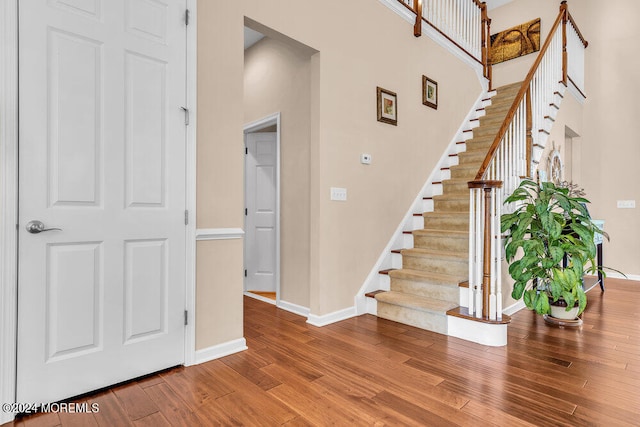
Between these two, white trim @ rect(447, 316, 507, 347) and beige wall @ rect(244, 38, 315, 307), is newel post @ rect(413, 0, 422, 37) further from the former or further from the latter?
white trim @ rect(447, 316, 507, 347)

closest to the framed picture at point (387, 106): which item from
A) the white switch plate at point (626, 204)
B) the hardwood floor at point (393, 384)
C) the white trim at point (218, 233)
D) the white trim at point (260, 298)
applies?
the white trim at point (218, 233)

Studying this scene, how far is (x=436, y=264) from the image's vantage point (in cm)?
337

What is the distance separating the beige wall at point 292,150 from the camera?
3.37m

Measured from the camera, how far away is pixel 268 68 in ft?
12.7

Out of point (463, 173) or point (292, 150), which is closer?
point (292, 150)

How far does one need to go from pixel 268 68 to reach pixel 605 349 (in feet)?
12.7

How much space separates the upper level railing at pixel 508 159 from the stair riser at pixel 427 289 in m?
0.28

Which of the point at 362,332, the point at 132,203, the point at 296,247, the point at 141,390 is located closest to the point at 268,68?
the point at 296,247

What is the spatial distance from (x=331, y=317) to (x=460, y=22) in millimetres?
4436

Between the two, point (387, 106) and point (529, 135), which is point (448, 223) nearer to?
point (529, 135)

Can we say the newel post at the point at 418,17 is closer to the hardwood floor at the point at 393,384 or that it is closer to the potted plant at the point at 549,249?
the potted plant at the point at 549,249

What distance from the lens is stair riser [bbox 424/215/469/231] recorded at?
11.9ft

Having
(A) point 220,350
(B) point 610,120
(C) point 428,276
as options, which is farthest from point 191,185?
(B) point 610,120

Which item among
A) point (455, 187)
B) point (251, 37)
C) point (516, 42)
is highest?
point (516, 42)
